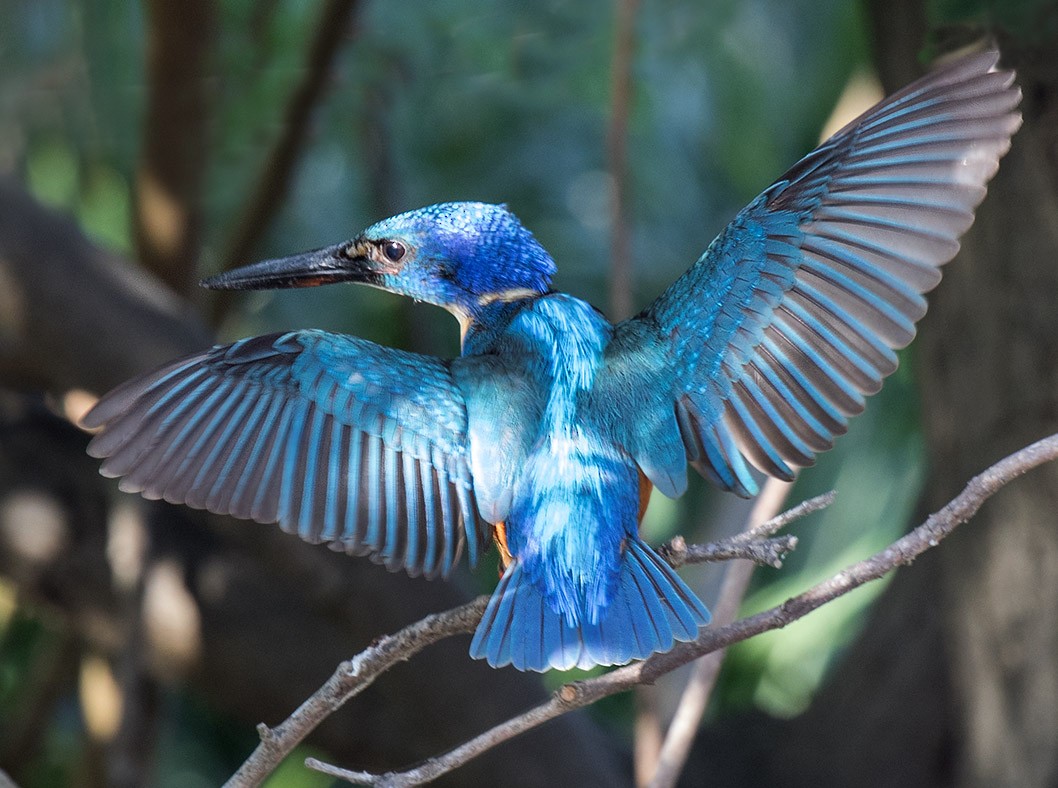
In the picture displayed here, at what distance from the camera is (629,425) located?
195cm

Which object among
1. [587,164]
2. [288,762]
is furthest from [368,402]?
[587,164]

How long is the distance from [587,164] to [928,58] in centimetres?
287

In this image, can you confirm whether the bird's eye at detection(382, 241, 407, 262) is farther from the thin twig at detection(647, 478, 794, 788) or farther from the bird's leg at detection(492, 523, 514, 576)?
the thin twig at detection(647, 478, 794, 788)

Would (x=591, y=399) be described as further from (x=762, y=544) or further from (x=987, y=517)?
(x=987, y=517)

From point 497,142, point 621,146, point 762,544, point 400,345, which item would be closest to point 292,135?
point 621,146

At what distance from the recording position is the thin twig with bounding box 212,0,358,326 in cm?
329

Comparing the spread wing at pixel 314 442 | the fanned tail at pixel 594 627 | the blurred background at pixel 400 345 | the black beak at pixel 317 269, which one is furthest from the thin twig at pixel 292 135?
the fanned tail at pixel 594 627

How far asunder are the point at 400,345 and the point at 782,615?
3064 mm

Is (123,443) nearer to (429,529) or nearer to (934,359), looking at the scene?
(429,529)

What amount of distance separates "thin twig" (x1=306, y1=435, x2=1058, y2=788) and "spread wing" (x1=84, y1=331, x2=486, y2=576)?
486 millimetres

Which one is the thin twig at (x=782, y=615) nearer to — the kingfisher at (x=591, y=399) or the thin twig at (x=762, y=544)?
the thin twig at (x=762, y=544)

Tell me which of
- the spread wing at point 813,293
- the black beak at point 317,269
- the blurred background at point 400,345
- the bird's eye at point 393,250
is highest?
the spread wing at point 813,293

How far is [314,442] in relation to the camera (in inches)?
78.5

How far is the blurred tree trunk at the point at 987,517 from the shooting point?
8.80ft
